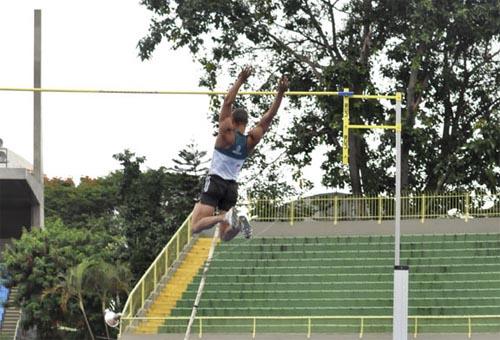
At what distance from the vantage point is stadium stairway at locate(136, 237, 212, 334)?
97.2 feet

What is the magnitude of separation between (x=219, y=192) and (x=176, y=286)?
Answer: 2054 centimetres

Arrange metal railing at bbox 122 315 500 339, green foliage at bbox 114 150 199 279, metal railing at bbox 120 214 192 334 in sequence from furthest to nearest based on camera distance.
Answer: green foliage at bbox 114 150 199 279 → metal railing at bbox 120 214 192 334 → metal railing at bbox 122 315 500 339

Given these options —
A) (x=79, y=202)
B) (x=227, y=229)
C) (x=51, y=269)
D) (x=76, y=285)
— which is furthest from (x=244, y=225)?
(x=79, y=202)

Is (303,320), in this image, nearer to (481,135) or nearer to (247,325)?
(247,325)

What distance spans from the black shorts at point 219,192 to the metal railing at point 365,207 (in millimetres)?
22461

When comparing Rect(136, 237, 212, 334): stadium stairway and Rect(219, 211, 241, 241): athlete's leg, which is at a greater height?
Rect(219, 211, 241, 241): athlete's leg

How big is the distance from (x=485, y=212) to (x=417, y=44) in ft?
18.4

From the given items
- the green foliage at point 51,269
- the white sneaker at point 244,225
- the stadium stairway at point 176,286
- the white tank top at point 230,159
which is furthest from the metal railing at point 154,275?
the white tank top at point 230,159

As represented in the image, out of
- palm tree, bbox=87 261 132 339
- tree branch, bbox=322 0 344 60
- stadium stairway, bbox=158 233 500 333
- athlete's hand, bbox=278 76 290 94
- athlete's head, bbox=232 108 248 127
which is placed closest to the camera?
athlete's head, bbox=232 108 248 127

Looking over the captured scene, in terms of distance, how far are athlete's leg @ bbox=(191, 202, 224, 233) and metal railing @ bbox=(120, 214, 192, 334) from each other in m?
17.0

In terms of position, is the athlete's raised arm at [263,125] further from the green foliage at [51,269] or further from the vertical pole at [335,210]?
the vertical pole at [335,210]

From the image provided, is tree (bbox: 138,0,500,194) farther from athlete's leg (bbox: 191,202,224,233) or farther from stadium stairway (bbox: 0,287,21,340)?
athlete's leg (bbox: 191,202,224,233)

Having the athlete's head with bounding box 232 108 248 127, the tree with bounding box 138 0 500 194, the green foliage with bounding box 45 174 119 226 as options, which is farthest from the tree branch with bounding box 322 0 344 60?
the green foliage with bounding box 45 174 119 226

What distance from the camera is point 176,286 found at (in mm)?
32062
